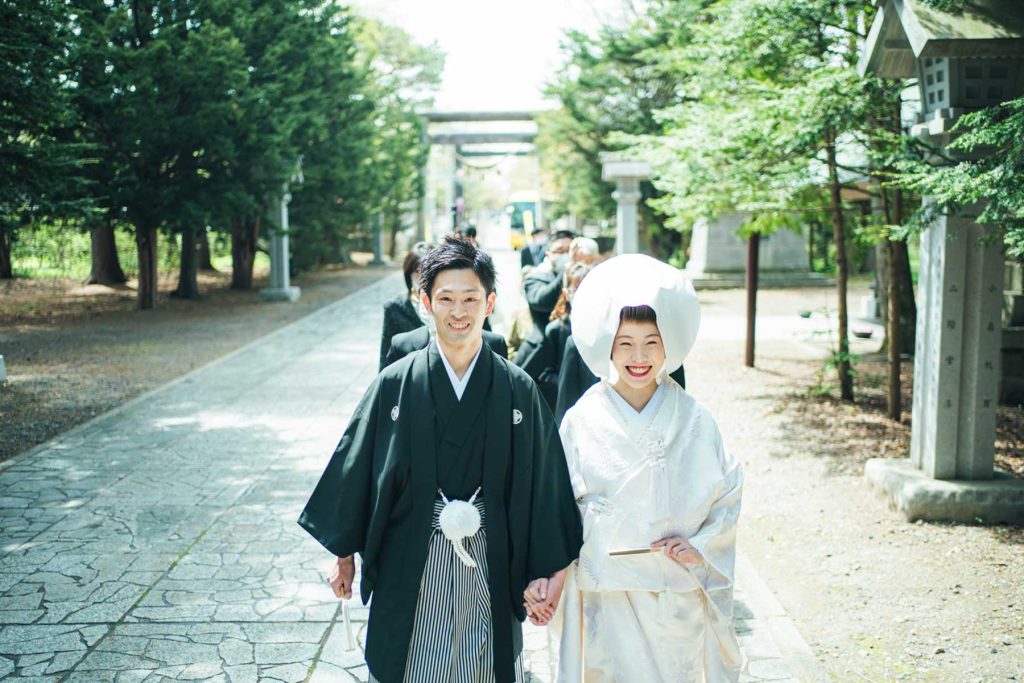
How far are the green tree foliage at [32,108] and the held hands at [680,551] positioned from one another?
742 cm

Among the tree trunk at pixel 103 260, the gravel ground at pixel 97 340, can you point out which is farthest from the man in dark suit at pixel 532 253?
the tree trunk at pixel 103 260

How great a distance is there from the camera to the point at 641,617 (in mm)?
2936

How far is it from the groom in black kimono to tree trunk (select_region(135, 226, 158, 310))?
16.3 metres

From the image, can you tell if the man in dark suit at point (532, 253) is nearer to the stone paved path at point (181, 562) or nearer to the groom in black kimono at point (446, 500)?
the stone paved path at point (181, 562)

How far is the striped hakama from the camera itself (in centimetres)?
283

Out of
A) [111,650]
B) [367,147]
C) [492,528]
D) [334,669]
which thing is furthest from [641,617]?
[367,147]

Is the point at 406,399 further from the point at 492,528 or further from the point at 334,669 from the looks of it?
the point at 334,669

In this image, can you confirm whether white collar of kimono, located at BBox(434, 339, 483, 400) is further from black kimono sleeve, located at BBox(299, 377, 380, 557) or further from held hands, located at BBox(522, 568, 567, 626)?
held hands, located at BBox(522, 568, 567, 626)

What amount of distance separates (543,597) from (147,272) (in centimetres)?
1748

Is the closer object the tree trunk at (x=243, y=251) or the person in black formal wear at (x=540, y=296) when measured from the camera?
the person in black formal wear at (x=540, y=296)

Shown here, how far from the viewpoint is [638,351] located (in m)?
2.87

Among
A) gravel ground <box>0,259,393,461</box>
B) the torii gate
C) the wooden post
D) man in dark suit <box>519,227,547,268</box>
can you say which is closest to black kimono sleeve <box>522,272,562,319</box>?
gravel ground <box>0,259,393,461</box>

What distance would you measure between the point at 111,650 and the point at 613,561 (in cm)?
252

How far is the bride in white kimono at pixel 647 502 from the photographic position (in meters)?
2.87
